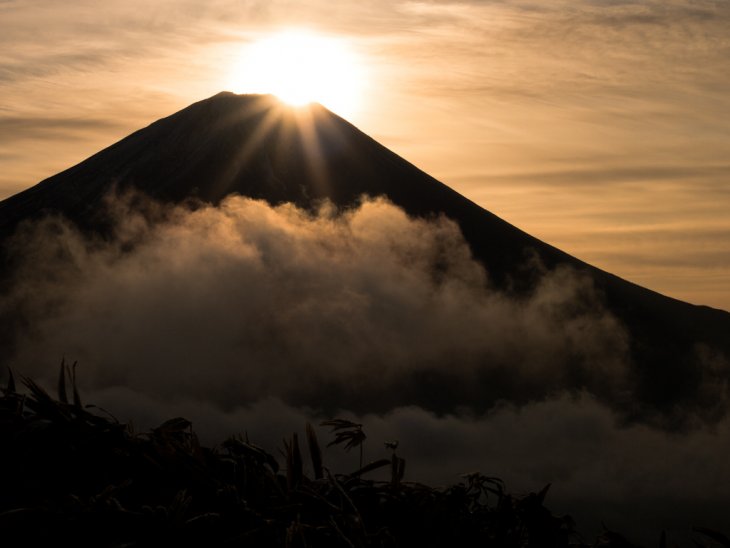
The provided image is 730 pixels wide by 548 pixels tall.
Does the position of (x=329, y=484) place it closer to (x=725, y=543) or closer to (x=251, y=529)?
(x=251, y=529)

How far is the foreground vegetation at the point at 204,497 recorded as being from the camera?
2.55 meters

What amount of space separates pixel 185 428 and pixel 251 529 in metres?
0.82

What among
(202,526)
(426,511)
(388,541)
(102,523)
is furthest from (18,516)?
(426,511)

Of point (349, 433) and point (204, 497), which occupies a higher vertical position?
point (349, 433)

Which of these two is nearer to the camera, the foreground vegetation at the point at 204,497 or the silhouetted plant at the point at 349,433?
the foreground vegetation at the point at 204,497

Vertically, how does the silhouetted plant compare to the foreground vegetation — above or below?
above

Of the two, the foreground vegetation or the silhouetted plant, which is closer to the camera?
the foreground vegetation

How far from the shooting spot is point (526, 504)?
3.41 m

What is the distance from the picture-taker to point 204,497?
2910mm

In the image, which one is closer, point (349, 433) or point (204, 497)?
point (204, 497)

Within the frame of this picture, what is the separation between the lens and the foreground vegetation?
255 cm

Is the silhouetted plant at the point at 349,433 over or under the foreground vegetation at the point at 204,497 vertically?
over

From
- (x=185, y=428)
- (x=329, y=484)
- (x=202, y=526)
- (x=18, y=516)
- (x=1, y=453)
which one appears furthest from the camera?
(x=185, y=428)

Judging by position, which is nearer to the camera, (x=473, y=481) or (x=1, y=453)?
(x=1, y=453)
